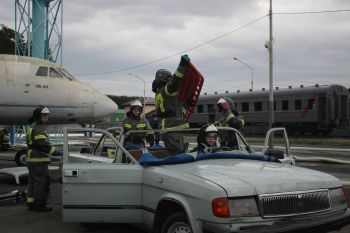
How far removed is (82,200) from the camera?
5.14 m

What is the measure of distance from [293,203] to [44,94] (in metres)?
11.0

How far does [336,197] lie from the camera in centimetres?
457

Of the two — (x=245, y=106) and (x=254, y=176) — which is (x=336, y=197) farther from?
(x=245, y=106)

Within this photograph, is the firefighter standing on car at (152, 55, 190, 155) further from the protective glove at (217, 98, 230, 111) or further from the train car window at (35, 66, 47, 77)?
the train car window at (35, 66, 47, 77)

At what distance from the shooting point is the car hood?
4.04 meters

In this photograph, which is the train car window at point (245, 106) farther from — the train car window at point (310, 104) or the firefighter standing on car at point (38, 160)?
the firefighter standing on car at point (38, 160)

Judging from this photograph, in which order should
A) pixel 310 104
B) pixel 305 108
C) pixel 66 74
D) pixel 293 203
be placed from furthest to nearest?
pixel 305 108
pixel 310 104
pixel 66 74
pixel 293 203

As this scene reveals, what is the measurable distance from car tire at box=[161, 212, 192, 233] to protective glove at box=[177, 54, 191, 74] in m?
2.49

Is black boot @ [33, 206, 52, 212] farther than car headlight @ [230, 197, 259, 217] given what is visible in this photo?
Yes

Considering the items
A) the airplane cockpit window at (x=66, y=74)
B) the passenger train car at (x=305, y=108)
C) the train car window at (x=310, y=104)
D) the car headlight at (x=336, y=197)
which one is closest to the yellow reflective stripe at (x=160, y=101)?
the car headlight at (x=336, y=197)

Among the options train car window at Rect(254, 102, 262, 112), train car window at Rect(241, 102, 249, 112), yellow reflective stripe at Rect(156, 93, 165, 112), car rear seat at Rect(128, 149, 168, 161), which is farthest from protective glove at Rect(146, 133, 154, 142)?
train car window at Rect(241, 102, 249, 112)

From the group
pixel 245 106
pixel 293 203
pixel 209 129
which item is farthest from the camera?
pixel 245 106

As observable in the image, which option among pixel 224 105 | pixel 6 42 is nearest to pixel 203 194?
pixel 224 105

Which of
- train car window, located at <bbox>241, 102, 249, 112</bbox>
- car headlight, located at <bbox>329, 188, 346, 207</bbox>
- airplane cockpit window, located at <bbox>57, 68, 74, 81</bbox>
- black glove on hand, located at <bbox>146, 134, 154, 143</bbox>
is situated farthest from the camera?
train car window, located at <bbox>241, 102, 249, 112</bbox>
